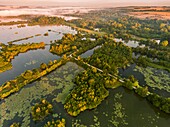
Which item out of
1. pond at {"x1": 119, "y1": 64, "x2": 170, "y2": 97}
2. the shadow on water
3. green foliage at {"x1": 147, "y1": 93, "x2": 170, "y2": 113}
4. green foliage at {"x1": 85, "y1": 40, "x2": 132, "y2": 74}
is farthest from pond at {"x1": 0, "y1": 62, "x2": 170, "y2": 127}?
green foliage at {"x1": 85, "y1": 40, "x2": 132, "y2": 74}

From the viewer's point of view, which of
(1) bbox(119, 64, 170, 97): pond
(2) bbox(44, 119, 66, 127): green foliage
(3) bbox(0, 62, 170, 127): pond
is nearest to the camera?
(2) bbox(44, 119, 66, 127): green foliage

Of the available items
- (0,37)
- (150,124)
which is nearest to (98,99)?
(150,124)

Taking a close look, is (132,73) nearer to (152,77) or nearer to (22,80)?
(152,77)

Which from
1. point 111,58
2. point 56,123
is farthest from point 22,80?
point 111,58

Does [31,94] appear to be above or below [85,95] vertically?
below

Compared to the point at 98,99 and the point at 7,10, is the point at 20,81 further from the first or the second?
the point at 7,10

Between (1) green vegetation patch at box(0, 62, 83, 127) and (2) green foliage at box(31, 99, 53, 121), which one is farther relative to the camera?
(1) green vegetation patch at box(0, 62, 83, 127)

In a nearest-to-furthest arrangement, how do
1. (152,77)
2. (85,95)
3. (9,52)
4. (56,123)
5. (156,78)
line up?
(56,123) → (85,95) → (156,78) → (152,77) → (9,52)

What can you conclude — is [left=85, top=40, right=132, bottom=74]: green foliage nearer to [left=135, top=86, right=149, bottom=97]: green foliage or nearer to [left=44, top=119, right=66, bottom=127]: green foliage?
[left=135, top=86, right=149, bottom=97]: green foliage
